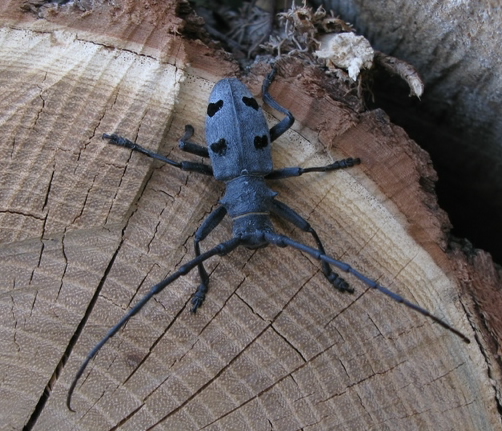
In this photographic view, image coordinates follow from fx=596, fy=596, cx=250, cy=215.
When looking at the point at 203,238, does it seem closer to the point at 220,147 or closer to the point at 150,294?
the point at 150,294

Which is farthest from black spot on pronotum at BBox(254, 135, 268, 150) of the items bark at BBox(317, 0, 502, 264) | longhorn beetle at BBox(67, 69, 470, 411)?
bark at BBox(317, 0, 502, 264)

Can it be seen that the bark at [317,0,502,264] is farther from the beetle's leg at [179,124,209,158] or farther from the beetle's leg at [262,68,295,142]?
the beetle's leg at [179,124,209,158]

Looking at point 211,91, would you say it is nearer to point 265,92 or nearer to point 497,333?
point 265,92

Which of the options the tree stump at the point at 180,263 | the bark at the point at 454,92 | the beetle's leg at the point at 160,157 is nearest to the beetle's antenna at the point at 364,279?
the tree stump at the point at 180,263

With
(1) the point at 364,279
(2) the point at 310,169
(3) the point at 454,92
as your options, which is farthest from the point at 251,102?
(3) the point at 454,92

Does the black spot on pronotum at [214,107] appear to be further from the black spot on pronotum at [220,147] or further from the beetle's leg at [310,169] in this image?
the beetle's leg at [310,169]

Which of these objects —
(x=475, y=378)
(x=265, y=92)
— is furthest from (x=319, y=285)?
(x=265, y=92)
